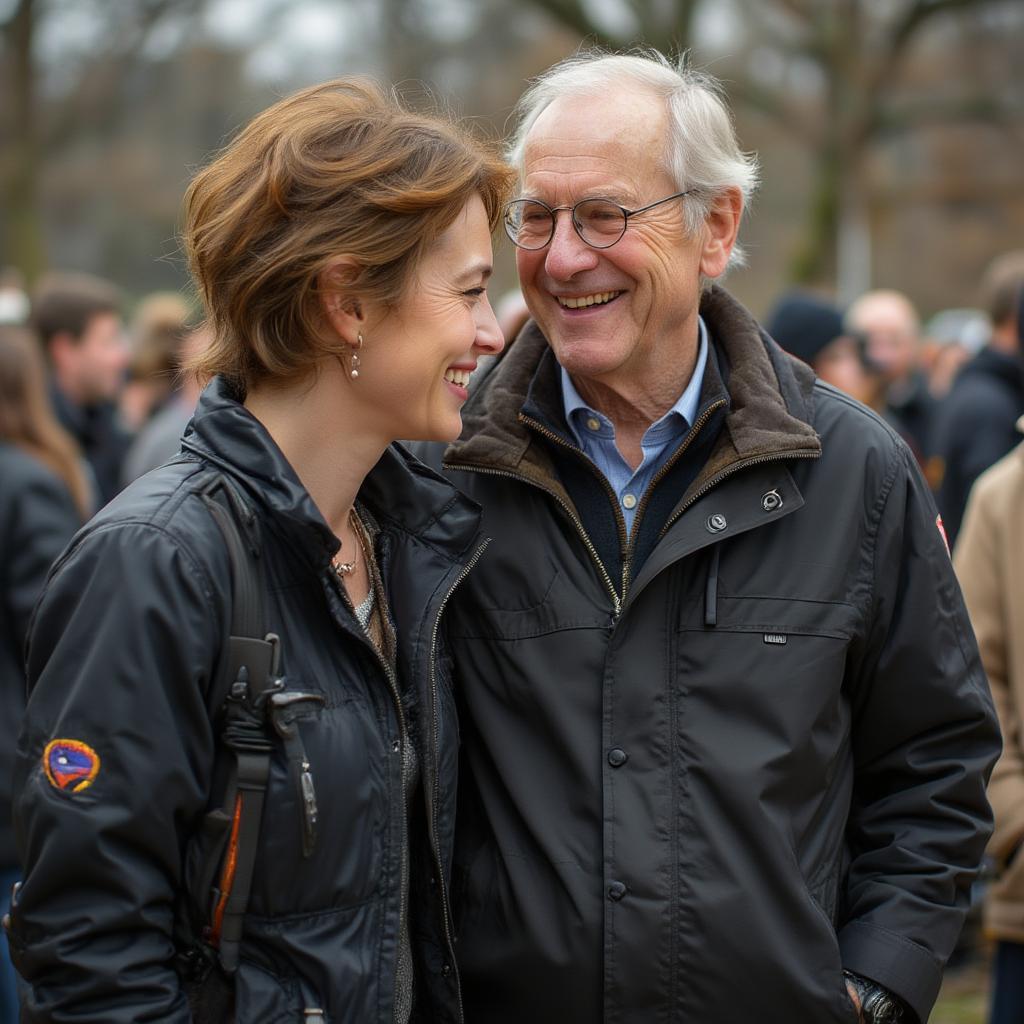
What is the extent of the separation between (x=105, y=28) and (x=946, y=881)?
17414 millimetres

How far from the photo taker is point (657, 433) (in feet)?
9.38

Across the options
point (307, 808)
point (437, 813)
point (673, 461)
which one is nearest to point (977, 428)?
point (673, 461)

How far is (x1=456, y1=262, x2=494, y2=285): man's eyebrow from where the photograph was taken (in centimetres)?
243

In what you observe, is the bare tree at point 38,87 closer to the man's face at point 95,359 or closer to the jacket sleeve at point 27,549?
the man's face at point 95,359

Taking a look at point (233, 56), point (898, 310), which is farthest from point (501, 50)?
point (898, 310)

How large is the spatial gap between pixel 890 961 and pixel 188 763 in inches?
54.1

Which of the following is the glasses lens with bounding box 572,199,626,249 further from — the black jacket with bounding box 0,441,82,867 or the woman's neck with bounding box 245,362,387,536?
the black jacket with bounding box 0,441,82,867

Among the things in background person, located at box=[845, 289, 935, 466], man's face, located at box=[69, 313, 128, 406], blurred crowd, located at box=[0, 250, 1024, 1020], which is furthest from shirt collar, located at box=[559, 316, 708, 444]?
background person, located at box=[845, 289, 935, 466]

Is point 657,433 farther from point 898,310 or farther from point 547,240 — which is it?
point 898,310

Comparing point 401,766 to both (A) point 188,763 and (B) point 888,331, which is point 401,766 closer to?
(A) point 188,763

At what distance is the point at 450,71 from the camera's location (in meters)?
18.8

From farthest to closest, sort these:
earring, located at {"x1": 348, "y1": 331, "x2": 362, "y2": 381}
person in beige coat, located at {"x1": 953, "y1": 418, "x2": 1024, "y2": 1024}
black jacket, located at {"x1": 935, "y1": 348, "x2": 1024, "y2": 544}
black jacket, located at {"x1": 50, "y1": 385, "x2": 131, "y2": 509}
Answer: black jacket, located at {"x1": 50, "y1": 385, "x2": 131, "y2": 509}
black jacket, located at {"x1": 935, "y1": 348, "x2": 1024, "y2": 544}
person in beige coat, located at {"x1": 953, "y1": 418, "x2": 1024, "y2": 1024}
earring, located at {"x1": 348, "y1": 331, "x2": 362, "y2": 381}

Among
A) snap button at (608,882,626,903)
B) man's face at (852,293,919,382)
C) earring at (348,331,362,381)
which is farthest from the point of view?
man's face at (852,293,919,382)

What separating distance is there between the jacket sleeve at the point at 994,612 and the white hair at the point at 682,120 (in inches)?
48.5
